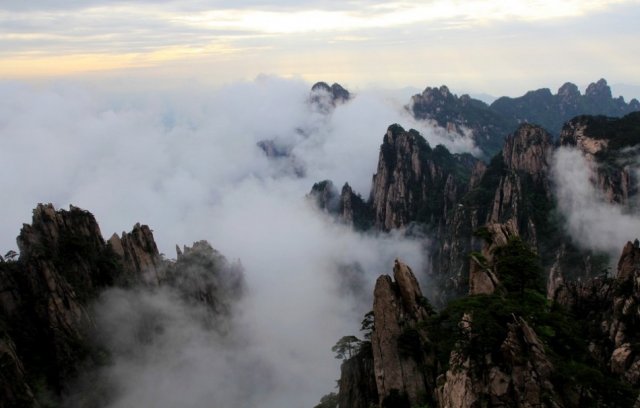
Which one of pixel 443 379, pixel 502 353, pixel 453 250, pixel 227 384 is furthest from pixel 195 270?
pixel 502 353

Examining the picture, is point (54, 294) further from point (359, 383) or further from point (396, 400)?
point (396, 400)

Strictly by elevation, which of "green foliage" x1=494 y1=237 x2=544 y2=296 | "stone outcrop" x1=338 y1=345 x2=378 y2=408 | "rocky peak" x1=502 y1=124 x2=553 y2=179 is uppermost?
"green foliage" x1=494 y1=237 x2=544 y2=296

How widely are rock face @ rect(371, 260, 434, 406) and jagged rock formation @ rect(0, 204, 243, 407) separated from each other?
38.8 metres

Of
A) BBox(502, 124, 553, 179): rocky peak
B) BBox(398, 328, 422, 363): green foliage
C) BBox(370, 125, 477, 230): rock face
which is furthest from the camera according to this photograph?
BBox(370, 125, 477, 230): rock face

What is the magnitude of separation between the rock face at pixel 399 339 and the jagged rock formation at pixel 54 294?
127 feet

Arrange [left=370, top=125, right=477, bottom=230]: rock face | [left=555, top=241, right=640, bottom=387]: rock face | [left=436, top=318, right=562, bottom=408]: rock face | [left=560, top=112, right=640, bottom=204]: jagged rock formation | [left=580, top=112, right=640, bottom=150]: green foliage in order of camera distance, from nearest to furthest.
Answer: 1. [left=436, top=318, right=562, bottom=408]: rock face
2. [left=555, top=241, right=640, bottom=387]: rock face
3. [left=560, top=112, right=640, bottom=204]: jagged rock formation
4. [left=580, top=112, right=640, bottom=150]: green foliage
5. [left=370, top=125, right=477, bottom=230]: rock face

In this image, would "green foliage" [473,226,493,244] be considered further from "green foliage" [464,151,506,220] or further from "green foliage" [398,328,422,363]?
"green foliage" [464,151,506,220]

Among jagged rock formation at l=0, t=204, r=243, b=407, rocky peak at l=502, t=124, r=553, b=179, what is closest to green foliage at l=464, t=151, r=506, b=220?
rocky peak at l=502, t=124, r=553, b=179

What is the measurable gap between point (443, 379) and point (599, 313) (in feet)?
70.2

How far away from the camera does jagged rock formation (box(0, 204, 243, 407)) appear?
220ft

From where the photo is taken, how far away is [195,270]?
108 metres

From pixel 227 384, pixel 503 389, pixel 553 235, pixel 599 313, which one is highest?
pixel 503 389

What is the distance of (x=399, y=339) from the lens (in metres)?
47.2

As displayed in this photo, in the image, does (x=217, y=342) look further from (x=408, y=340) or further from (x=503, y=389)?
(x=503, y=389)
